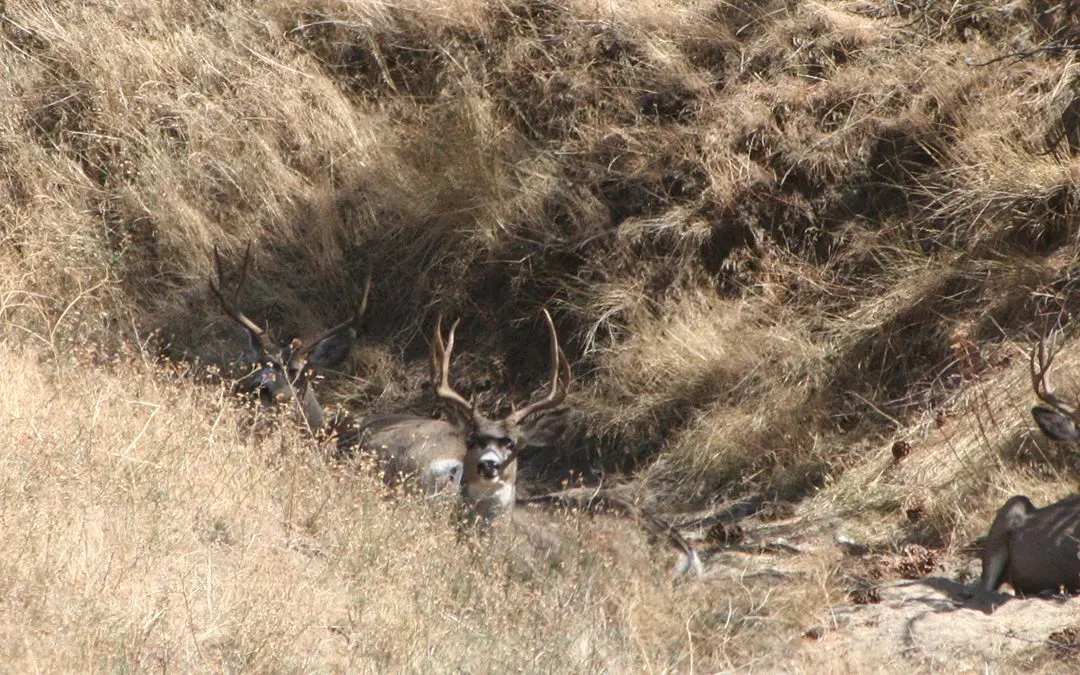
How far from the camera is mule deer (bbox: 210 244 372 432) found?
35.7 ft

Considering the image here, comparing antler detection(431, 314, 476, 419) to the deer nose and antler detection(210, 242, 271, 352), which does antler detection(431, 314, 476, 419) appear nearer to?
the deer nose

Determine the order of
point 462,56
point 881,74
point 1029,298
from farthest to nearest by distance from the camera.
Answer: point 462,56, point 881,74, point 1029,298

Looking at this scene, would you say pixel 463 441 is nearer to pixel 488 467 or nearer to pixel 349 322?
pixel 488 467

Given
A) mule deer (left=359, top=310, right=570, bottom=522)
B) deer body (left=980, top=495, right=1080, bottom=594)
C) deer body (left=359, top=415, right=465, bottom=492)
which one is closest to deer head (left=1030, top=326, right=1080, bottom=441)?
deer body (left=980, top=495, right=1080, bottom=594)

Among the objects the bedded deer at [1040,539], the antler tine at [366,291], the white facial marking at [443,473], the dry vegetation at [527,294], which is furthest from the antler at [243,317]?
the bedded deer at [1040,539]

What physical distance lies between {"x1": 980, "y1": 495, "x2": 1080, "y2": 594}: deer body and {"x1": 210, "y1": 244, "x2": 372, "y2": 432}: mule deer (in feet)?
16.1

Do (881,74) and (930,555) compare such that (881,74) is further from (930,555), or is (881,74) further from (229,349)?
(229,349)

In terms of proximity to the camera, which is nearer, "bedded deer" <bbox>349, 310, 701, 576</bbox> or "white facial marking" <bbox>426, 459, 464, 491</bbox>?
"bedded deer" <bbox>349, 310, 701, 576</bbox>

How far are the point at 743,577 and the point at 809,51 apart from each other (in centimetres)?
511

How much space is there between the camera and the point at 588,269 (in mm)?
11359

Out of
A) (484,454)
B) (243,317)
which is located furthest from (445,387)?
(243,317)

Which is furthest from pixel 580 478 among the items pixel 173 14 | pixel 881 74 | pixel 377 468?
pixel 173 14

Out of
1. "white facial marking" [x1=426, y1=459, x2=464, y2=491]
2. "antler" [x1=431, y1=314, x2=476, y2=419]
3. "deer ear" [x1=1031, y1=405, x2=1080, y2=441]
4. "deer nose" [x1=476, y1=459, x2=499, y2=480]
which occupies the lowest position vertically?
"white facial marking" [x1=426, y1=459, x2=464, y2=491]

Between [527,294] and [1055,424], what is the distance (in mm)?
4739
